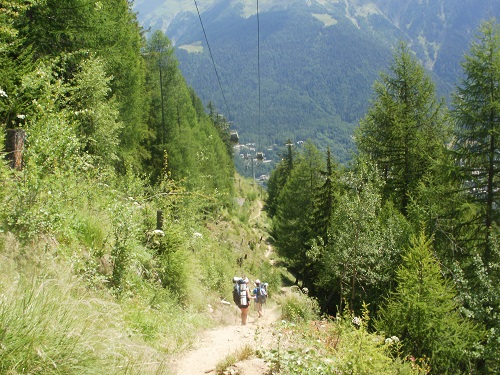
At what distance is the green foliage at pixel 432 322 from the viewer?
12.0m

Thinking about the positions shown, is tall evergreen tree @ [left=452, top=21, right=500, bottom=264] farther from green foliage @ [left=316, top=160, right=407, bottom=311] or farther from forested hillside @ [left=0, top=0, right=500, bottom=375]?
green foliage @ [left=316, top=160, right=407, bottom=311]

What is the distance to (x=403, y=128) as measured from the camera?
20094 millimetres

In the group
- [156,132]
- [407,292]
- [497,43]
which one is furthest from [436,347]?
[156,132]

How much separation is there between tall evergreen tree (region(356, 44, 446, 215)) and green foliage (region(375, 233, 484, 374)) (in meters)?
7.89

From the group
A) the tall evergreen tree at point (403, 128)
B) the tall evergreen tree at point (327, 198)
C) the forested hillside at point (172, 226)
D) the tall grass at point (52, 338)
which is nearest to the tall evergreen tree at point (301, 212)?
the forested hillside at point (172, 226)

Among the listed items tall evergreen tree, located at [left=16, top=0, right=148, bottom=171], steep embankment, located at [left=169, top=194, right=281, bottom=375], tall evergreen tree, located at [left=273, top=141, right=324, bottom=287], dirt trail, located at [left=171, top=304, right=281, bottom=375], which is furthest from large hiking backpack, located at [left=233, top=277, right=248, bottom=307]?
tall evergreen tree, located at [left=273, top=141, right=324, bottom=287]

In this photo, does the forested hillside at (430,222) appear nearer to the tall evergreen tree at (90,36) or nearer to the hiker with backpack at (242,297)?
the hiker with backpack at (242,297)

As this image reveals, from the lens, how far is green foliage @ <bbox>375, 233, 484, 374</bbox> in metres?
12.0

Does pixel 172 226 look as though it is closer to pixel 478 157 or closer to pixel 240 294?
pixel 240 294

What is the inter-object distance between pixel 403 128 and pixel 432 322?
10.8 metres

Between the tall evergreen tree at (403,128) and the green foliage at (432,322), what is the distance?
789 centimetres

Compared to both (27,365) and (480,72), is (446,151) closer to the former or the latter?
(480,72)

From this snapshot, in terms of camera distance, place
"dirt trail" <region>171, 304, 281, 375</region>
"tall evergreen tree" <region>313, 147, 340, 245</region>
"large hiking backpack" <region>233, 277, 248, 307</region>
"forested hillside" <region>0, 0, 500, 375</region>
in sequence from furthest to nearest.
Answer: "tall evergreen tree" <region>313, 147, 340, 245</region> → "large hiking backpack" <region>233, 277, 248, 307</region> → "dirt trail" <region>171, 304, 281, 375</region> → "forested hillside" <region>0, 0, 500, 375</region>

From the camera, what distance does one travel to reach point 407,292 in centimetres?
1264
